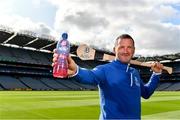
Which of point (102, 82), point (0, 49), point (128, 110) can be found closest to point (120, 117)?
point (128, 110)

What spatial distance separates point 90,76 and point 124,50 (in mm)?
853

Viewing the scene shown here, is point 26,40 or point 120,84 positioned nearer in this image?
point 120,84

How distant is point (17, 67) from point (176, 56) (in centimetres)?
4644

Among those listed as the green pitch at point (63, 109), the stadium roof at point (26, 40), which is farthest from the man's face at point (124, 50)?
the stadium roof at point (26, 40)

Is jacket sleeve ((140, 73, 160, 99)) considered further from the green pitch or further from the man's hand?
the green pitch

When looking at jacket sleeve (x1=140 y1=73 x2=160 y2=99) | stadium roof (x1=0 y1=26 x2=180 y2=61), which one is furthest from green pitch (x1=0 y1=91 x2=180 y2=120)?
stadium roof (x1=0 y1=26 x2=180 y2=61)

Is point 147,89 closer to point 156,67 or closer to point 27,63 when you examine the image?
point 156,67

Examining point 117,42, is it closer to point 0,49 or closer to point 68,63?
point 68,63

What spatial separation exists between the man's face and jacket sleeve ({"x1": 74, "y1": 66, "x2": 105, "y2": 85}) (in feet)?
1.41

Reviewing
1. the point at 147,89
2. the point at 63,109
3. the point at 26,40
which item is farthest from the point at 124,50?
the point at 26,40

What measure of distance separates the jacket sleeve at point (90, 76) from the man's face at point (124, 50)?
429mm

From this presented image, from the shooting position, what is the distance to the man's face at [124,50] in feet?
18.9

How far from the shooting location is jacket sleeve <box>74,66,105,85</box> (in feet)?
16.9

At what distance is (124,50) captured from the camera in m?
5.75
